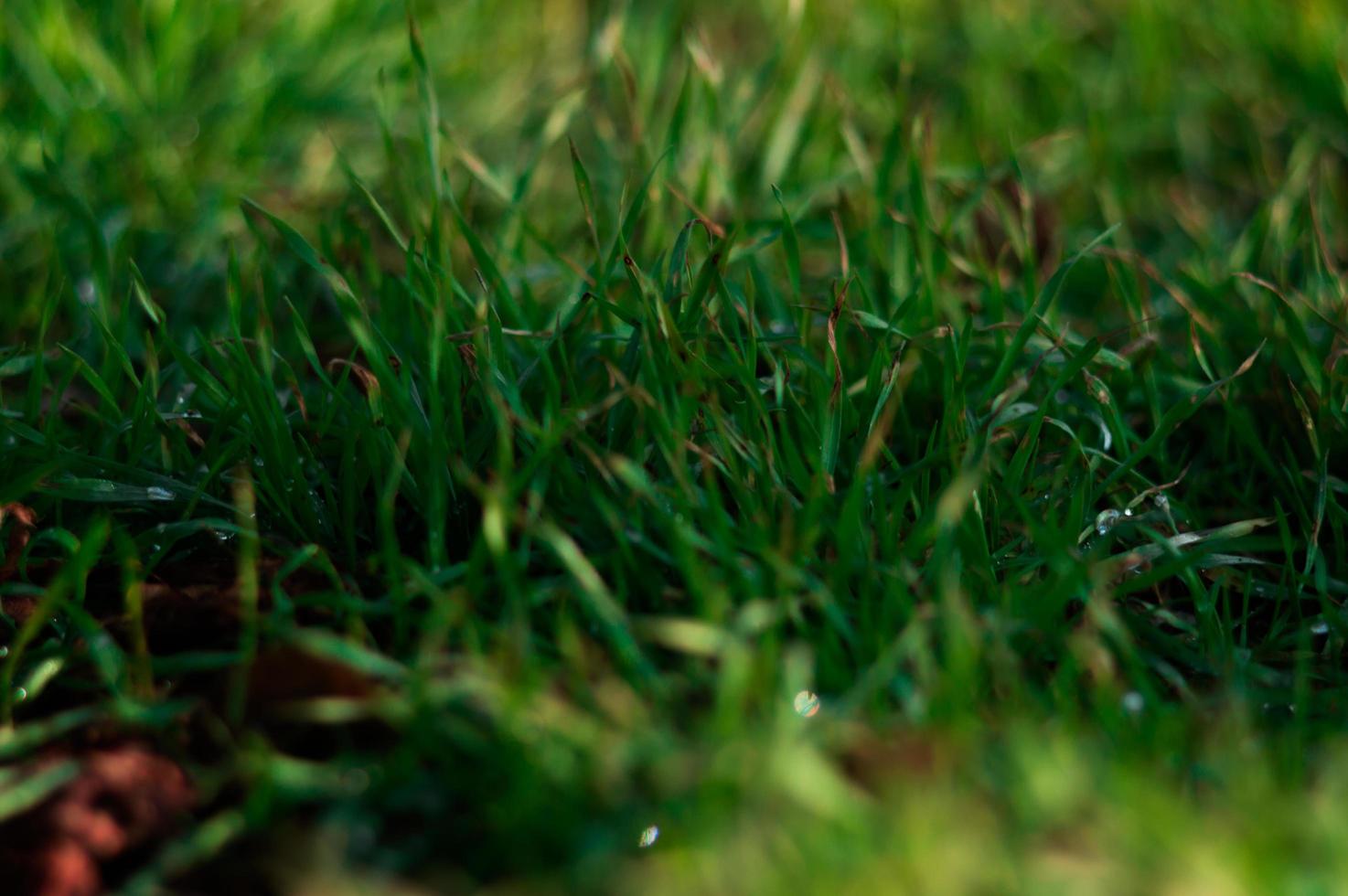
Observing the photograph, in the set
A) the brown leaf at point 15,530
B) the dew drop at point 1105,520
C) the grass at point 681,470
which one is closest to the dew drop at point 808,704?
the grass at point 681,470

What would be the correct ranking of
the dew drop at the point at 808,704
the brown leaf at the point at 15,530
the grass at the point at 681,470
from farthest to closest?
the brown leaf at the point at 15,530
the dew drop at the point at 808,704
the grass at the point at 681,470

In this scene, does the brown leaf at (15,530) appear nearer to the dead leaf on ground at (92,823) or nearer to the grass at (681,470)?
the grass at (681,470)

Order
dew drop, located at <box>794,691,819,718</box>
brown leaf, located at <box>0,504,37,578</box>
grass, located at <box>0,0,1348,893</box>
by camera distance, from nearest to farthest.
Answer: grass, located at <box>0,0,1348,893</box> < dew drop, located at <box>794,691,819,718</box> < brown leaf, located at <box>0,504,37,578</box>

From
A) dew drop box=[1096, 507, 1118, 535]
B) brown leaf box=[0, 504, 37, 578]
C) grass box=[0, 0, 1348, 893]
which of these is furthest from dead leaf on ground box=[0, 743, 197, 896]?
dew drop box=[1096, 507, 1118, 535]

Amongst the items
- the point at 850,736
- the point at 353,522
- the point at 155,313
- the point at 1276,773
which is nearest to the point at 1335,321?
the point at 1276,773

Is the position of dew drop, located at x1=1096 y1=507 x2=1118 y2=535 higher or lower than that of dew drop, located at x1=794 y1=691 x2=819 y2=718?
lower

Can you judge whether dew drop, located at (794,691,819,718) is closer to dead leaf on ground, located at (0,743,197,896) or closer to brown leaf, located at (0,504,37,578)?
dead leaf on ground, located at (0,743,197,896)
